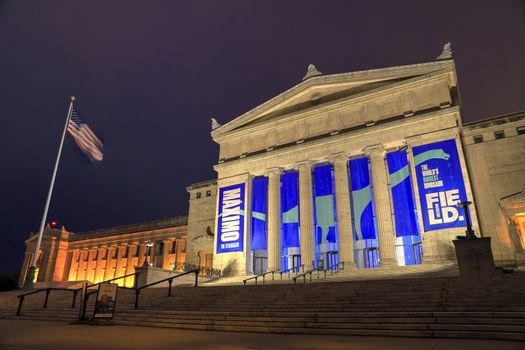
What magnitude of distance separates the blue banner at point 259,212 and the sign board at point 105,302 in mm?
19052

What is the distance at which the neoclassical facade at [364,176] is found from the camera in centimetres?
2455

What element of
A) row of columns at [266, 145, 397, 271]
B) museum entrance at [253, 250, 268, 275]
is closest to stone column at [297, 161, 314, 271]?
row of columns at [266, 145, 397, 271]

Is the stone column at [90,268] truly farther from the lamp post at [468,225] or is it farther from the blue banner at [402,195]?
the lamp post at [468,225]

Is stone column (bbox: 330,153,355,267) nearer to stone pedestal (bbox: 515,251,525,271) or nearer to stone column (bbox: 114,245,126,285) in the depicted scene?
stone pedestal (bbox: 515,251,525,271)

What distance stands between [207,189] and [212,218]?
3.62m


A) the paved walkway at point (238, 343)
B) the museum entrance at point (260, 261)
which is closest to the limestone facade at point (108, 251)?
the museum entrance at point (260, 261)

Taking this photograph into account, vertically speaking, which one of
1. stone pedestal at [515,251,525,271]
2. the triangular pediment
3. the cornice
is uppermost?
the triangular pediment

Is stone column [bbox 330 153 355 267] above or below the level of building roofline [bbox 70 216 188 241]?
below

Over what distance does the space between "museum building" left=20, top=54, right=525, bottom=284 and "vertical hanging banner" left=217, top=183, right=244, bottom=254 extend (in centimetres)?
11

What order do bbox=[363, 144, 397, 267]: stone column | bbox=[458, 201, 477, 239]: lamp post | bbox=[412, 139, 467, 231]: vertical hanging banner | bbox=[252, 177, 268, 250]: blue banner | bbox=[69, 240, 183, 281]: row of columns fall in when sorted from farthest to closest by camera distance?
bbox=[69, 240, 183, 281]: row of columns
bbox=[252, 177, 268, 250]: blue banner
bbox=[363, 144, 397, 267]: stone column
bbox=[412, 139, 467, 231]: vertical hanging banner
bbox=[458, 201, 477, 239]: lamp post

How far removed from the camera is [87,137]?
26281 mm

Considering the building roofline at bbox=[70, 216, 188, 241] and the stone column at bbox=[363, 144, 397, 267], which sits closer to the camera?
the stone column at bbox=[363, 144, 397, 267]

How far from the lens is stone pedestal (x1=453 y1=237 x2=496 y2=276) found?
15.0m

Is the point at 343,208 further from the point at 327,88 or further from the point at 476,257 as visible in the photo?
the point at 476,257
